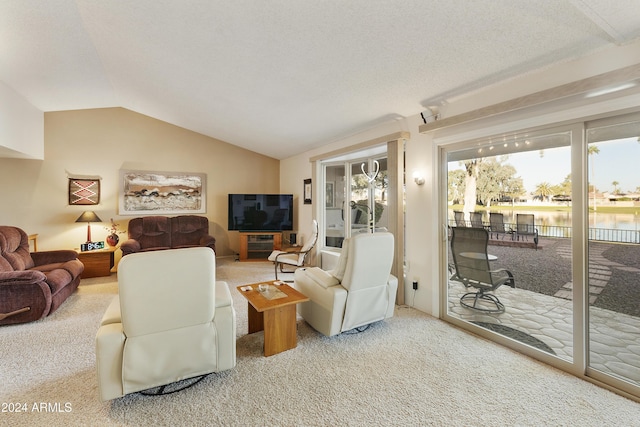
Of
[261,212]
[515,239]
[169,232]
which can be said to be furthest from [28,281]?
[515,239]

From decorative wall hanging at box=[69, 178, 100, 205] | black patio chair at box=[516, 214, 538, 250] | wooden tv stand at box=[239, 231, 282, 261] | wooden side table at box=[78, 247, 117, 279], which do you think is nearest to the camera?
black patio chair at box=[516, 214, 538, 250]

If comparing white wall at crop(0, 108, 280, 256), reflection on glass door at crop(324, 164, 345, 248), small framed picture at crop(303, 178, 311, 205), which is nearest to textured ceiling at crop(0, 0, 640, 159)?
white wall at crop(0, 108, 280, 256)

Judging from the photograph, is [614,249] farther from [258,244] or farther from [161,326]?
[258,244]

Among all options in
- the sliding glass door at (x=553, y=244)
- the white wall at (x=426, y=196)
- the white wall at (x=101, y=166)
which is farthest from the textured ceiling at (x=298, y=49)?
the white wall at (x=101, y=166)

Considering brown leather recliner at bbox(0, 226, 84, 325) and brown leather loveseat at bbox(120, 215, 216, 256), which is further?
brown leather loveseat at bbox(120, 215, 216, 256)

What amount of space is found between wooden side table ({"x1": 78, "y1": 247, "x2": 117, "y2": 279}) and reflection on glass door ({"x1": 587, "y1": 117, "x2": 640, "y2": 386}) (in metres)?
6.62

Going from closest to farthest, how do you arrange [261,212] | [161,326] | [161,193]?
[161,326], [161,193], [261,212]

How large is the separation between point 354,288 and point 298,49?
2.32 metres

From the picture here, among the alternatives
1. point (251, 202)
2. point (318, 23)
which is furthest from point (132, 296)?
point (251, 202)

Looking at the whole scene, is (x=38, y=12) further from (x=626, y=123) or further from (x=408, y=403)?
(x=626, y=123)

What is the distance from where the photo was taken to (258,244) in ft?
20.9

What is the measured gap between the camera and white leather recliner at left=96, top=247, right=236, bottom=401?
1717 mm

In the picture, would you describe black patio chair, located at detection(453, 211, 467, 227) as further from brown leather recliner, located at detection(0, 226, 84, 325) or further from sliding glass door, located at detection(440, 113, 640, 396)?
brown leather recliner, located at detection(0, 226, 84, 325)

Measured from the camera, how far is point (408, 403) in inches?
71.6
